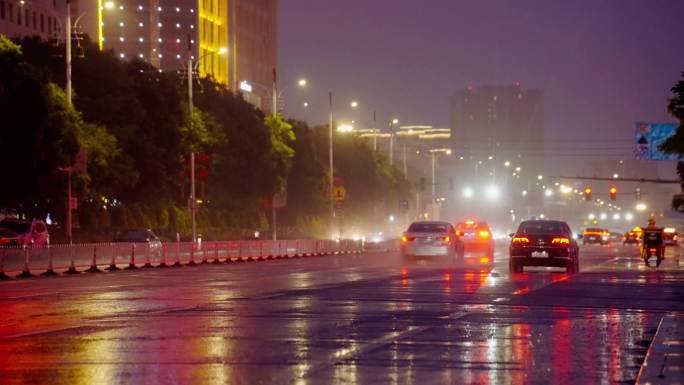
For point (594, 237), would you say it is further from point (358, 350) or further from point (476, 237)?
point (358, 350)

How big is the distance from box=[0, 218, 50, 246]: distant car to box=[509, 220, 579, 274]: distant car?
802 inches

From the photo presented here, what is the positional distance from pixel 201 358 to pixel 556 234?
27.8 m

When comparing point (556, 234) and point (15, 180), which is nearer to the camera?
point (556, 234)

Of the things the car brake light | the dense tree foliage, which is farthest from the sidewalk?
the dense tree foliage

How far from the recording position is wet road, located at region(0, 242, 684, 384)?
43.8 feet

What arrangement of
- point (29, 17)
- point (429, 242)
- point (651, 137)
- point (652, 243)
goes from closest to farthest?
point (429, 242) < point (652, 243) < point (651, 137) < point (29, 17)

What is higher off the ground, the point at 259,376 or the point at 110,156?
the point at 110,156

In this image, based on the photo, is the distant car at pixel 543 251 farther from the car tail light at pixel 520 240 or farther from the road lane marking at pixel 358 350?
the road lane marking at pixel 358 350

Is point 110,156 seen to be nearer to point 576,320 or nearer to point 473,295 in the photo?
point 473,295

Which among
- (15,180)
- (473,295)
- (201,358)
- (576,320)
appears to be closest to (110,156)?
(15,180)

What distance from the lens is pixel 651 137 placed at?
336ft

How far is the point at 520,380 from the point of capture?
1280cm

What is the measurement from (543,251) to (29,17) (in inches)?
4223

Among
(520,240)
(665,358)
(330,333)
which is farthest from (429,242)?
(665,358)
